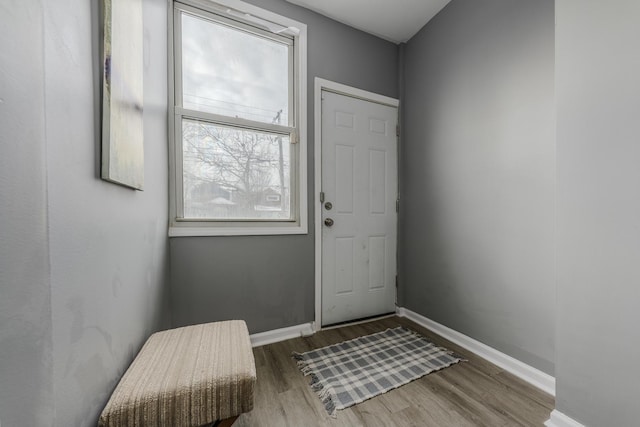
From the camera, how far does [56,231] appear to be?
562mm

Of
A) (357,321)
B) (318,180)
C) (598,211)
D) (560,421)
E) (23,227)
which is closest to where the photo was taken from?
(23,227)

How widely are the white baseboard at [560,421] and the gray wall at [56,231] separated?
1808 millimetres

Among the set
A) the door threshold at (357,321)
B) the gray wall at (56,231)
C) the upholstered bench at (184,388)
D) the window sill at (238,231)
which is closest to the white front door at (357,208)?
the door threshold at (357,321)

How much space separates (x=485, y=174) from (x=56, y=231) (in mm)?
2165

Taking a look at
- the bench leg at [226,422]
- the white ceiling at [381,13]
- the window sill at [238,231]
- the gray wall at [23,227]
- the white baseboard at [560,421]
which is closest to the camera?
the gray wall at [23,227]

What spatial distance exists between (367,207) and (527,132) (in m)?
1.24

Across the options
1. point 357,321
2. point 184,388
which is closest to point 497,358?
point 357,321

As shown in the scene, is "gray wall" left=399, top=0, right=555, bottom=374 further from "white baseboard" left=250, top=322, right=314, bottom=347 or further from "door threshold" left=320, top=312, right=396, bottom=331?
"white baseboard" left=250, top=322, right=314, bottom=347

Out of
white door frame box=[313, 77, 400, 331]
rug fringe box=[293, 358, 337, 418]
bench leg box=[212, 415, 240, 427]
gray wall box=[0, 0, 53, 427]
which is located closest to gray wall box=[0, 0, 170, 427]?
gray wall box=[0, 0, 53, 427]

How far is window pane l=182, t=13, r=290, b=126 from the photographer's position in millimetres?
1747

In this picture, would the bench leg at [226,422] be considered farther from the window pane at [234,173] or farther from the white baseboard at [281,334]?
the window pane at [234,173]

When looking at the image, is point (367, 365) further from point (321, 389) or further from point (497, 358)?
point (497, 358)

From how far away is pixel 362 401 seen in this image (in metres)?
1.29

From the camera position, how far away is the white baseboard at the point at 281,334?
6.09 ft
